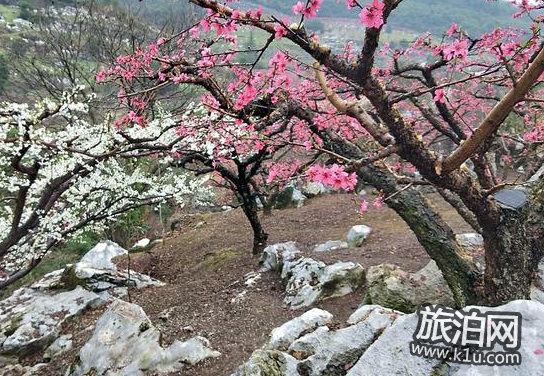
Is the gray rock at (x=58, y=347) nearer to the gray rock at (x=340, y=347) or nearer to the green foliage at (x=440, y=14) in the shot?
the gray rock at (x=340, y=347)

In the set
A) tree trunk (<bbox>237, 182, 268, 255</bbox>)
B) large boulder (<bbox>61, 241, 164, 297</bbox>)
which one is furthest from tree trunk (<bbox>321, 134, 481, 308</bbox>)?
large boulder (<bbox>61, 241, 164, 297</bbox>)

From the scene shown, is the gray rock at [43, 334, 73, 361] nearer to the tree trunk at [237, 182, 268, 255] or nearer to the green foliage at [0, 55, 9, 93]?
the tree trunk at [237, 182, 268, 255]

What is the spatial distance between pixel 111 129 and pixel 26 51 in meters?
21.9

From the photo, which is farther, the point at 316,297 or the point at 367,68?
the point at 316,297

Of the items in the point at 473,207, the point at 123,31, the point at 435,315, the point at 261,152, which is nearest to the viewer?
the point at 435,315

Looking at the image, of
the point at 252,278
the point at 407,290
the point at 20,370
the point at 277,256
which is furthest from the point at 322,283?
the point at 20,370

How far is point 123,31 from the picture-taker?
56.6ft

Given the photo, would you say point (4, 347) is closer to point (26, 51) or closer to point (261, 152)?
point (261, 152)

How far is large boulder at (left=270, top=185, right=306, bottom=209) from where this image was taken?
650 inches

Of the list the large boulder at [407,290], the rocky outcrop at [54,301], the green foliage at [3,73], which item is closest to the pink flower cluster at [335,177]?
the large boulder at [407,290]

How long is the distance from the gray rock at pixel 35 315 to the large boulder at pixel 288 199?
858 cm

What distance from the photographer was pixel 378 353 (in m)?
2.87

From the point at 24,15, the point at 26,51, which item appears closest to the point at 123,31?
the point at 26,51

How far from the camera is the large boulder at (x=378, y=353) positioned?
2371 mm
